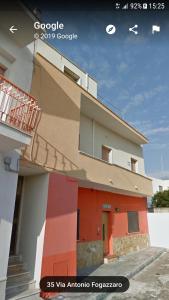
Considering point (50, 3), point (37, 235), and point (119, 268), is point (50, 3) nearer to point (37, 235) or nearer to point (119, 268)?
point (37, 235)

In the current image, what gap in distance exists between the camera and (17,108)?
5.25 meters

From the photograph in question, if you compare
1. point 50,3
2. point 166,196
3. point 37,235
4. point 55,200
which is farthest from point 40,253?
point 166,196

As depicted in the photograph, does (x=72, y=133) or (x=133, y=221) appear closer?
(x=72, y=133)

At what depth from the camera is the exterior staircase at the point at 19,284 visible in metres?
5.25

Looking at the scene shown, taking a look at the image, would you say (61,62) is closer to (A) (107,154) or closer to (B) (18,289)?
(A) (107,154)

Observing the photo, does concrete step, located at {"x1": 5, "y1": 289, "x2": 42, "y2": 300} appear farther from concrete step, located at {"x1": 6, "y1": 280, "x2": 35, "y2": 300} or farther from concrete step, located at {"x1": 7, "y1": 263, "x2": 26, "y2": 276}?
concrete step, located at {"x1": 7, "y1": 263, "x2": 26, "y2": 276}

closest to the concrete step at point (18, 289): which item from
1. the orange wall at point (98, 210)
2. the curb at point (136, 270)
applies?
the curb at point (136, 270)

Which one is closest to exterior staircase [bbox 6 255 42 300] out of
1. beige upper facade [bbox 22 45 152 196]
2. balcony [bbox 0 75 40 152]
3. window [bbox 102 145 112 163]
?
beige upper facade [bbox 22 45 152 196]

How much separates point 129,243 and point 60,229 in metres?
A: 7.79

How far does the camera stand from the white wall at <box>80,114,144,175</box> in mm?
10330

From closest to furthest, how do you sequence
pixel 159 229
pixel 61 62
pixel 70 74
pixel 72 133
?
pixel 72 133 < pixel 61 62 < pixel 70 74 < pixel 159 229

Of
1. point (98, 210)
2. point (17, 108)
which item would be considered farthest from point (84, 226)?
point (17, 108)

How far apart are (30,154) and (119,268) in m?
6.46

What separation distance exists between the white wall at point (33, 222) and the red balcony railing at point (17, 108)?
6.68 feet
